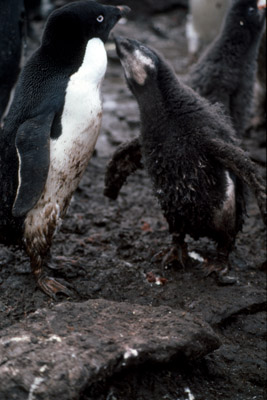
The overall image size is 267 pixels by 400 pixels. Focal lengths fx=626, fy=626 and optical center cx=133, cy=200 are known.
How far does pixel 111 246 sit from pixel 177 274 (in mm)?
507

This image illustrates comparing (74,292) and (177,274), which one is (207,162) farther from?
(74,292)

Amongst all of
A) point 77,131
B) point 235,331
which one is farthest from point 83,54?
point 235,331

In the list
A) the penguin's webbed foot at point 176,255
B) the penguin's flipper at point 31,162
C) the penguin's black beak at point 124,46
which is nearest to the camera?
the penguin's flipper at point 31,162

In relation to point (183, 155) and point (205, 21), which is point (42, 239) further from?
point (205, 21)

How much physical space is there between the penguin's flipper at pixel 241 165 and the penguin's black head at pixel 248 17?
1.45 metres

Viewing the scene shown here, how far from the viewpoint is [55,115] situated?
296 centimetres

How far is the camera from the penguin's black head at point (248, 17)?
4.32m

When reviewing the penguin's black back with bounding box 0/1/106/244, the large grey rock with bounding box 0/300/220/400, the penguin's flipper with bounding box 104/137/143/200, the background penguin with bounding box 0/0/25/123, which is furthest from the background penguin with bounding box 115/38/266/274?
the background penguin with bounding box 0/0/25/123

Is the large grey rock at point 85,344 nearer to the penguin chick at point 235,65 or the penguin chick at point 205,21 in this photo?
the penguin chick at point 235,65

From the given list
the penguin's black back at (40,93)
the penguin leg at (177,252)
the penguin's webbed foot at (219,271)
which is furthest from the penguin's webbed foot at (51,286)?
the penguin's webbed foot at (219,271)

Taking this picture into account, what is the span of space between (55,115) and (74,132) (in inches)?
4.8

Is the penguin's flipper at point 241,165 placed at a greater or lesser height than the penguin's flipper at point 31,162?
lesser

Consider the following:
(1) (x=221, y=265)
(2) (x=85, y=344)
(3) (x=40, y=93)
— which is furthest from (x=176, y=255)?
(2) (x=85, y=344)

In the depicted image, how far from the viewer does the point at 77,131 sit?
3.02m
